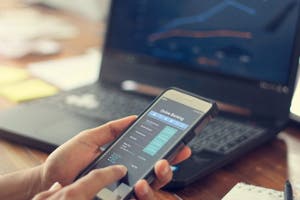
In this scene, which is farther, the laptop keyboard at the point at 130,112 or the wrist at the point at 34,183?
the laptop keyboard at the point at 130,112

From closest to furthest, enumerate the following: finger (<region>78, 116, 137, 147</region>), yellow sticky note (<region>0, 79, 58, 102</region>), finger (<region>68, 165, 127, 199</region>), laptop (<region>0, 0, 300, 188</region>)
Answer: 1. finger (<region>68, 165, 127, 199</region>)
2. finger (<region>78, 116, 137, 147</region>)
3. laptop (<region>0, 0, 300, 188</region>)
4. yellow sticky note (<region>0, 79, 58, 102</region>)

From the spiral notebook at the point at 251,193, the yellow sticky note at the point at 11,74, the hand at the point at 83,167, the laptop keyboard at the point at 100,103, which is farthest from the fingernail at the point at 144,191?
the yellow sticky note at the point at 11,74

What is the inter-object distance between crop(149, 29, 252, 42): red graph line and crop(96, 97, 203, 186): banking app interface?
0.81 ft

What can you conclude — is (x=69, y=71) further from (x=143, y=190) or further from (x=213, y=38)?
(x=143, y=190)

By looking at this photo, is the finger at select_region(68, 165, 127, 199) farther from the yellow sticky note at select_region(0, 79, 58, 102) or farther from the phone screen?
the yellow sticky note at select_region(0, 79, 58, 102)

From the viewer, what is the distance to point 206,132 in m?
0.77

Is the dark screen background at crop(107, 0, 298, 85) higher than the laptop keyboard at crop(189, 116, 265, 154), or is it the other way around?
the dark screen background at crop(107, 0, 298, 85)

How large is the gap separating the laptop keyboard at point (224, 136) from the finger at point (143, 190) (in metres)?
0.17

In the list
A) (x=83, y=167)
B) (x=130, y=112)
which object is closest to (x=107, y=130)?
(x=83, y=167)

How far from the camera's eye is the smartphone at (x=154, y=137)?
1.90 feet

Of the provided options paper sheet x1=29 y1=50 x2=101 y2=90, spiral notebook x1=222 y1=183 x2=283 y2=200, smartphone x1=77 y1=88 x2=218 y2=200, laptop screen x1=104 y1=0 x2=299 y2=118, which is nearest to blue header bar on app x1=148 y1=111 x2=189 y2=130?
smartphone x1=77 y1=88 x2=218 y2=200

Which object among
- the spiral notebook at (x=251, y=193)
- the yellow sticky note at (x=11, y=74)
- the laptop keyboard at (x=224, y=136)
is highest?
the laptop keyboard at (x=224, y=136)

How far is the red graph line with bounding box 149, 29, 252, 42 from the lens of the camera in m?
0.84

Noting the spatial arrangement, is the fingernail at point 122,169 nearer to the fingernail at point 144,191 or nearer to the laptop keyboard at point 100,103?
the fingernail at point 144,191
